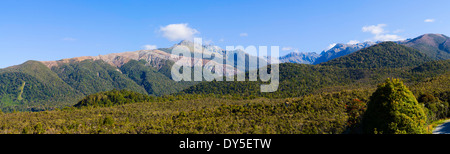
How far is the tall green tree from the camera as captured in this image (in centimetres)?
2767

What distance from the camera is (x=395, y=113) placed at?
27.8 meters

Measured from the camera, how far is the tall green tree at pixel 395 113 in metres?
27.7

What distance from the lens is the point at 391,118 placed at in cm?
2803

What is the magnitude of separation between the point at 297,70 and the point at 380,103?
165 meters

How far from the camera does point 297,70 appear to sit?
625ft

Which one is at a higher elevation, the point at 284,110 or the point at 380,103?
the point at 380,103
